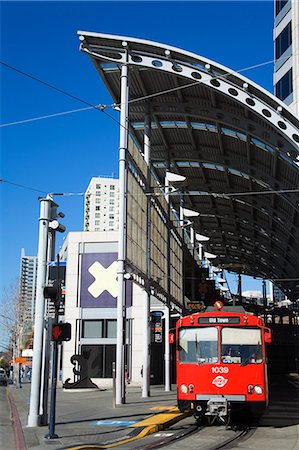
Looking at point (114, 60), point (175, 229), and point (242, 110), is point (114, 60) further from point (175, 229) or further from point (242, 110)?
point (175, 229)

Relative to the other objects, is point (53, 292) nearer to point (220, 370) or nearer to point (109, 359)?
point (220, 370)

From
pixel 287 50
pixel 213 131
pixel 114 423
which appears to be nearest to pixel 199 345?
pixel 114 423

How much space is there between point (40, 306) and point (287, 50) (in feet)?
125

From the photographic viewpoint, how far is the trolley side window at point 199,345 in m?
15.7

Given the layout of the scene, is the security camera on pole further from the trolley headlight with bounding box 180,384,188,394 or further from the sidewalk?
the trolley headlight with bounding box 180,384,188,394

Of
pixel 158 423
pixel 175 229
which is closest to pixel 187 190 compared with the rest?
pixel 175 229

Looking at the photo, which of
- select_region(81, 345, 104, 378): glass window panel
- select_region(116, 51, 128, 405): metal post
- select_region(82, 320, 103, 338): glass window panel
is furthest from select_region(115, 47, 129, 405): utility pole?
select_region(82, 320, 103, 338): glass window panel

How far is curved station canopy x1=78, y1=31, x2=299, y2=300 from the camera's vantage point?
2442 cm

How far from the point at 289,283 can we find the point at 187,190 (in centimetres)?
3064

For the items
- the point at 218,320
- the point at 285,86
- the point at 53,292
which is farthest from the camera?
the point at 285,86

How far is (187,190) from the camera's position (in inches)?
1667

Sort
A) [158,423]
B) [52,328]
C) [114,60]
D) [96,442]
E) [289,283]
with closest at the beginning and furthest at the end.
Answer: [96,442] < [52,328] < [158,423] < [114,60] < [289,283]

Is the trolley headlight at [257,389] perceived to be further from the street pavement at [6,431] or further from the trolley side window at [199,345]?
the street pavement at [6,431]

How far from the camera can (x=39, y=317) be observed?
620 inches
